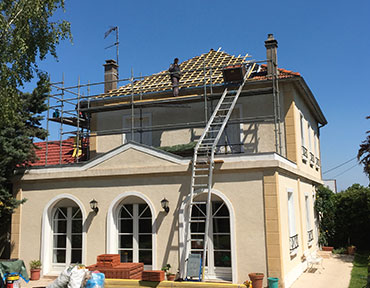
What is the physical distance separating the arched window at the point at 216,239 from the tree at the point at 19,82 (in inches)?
262

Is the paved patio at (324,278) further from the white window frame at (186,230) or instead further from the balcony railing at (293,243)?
the white window frame at (186,230)

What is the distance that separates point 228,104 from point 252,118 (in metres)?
1.28

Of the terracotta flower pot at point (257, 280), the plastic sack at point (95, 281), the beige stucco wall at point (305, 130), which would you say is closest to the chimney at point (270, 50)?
the beige stucco wall at point (305, 130)

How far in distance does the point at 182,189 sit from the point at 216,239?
189 centimetres

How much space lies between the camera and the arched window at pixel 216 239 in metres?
12.1

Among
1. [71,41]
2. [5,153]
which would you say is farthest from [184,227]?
[71,41]

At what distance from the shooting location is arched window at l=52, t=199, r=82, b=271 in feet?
45.5

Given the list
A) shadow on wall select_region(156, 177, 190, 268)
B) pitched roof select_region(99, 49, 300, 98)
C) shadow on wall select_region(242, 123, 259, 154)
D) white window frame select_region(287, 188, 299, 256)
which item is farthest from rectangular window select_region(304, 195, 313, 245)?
shadow on wall select_region(156, 177, 190, 268)

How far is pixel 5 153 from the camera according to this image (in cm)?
1407

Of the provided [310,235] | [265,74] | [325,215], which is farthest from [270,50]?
[325,215]

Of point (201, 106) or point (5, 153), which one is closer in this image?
point (5, 153)

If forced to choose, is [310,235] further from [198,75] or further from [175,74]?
[175,74]

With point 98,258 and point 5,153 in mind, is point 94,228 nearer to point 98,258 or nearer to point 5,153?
point 98,258

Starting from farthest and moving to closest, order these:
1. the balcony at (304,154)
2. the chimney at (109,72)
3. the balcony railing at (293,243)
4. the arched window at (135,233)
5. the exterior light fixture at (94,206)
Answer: the chimney at (109,72) < the balcony at (304,154) < the exterior light fixture at (94,206) < the arched window at (135,233) < the balcony railing at (293,243)
